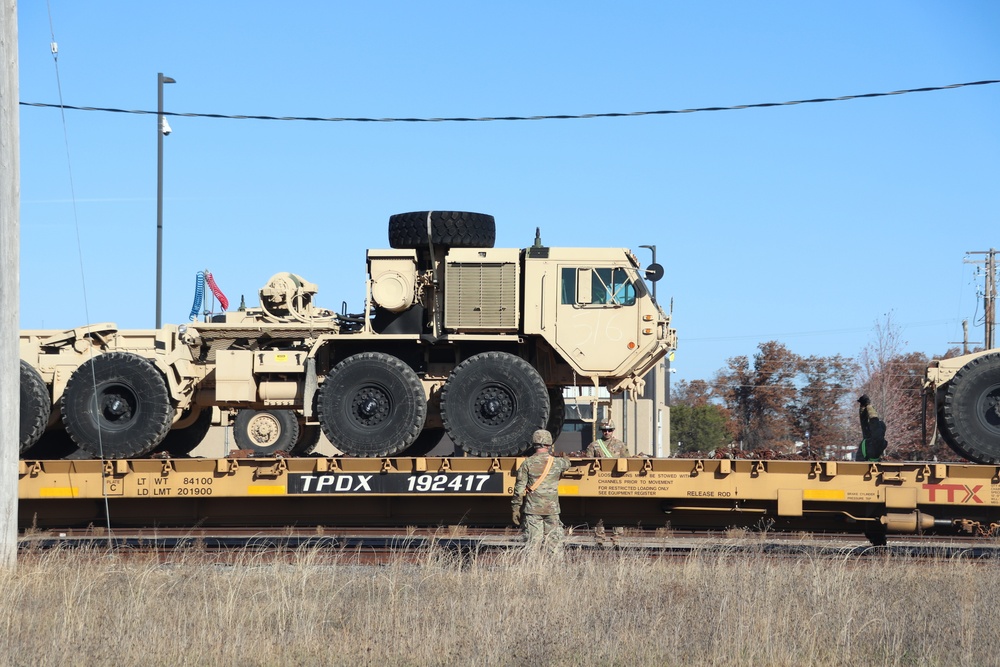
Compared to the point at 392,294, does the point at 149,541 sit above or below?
below

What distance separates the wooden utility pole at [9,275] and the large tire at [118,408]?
305 cm

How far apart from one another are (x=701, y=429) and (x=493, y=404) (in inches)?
1680

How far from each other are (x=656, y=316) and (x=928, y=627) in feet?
17.4

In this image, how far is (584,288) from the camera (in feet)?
40.0

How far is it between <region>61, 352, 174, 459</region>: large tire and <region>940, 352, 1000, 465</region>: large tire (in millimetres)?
8584

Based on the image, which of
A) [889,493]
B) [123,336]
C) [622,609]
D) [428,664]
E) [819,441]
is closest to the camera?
[428,664]

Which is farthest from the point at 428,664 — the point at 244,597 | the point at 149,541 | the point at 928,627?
the point at 149,541

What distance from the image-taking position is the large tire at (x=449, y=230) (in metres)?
12.6

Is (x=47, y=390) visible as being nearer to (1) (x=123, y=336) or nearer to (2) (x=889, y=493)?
(1) (x=123, y=336)

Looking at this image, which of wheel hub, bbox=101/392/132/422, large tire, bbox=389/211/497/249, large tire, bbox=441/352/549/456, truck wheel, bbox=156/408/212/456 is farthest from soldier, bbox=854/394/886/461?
truck wheel, bbox=156/408/212/456

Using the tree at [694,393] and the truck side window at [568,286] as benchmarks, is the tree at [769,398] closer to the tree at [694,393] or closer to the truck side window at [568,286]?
the tree at [694,393]

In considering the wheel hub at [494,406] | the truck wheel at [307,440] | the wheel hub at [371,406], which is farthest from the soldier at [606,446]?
the truck wheel at [307,440]

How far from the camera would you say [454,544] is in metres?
12.8

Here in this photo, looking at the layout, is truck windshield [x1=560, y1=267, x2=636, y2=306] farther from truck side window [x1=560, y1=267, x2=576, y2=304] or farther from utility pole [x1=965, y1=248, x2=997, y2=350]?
utility pole [x1=965, y1=248, x2=997, y2=350]
